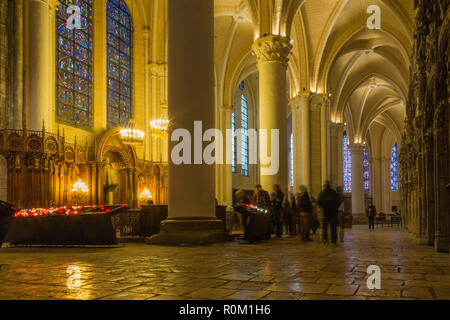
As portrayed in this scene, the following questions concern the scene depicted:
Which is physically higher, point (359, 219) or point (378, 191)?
point (378, 191)

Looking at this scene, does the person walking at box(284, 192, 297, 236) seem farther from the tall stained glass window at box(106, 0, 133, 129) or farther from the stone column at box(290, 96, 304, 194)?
the tall stained glass window at box(106, 0, 133, 129)

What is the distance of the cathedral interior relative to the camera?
9500 millimetres

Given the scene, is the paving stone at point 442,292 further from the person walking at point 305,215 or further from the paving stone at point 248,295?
the person walking at point 305,215

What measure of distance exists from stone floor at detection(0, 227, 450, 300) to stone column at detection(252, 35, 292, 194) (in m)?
8.97

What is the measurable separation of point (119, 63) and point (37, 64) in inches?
262

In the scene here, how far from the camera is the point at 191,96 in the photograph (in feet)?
31.5

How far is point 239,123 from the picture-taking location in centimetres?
3462

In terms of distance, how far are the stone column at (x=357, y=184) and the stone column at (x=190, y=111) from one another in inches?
1302

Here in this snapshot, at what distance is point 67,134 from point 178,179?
33.8 feet

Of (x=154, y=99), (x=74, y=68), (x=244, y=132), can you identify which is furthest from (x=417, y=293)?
(x=244, y=132)

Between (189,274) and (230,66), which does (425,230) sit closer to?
(189,274)

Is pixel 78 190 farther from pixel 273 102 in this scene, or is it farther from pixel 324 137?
pixel 324 137

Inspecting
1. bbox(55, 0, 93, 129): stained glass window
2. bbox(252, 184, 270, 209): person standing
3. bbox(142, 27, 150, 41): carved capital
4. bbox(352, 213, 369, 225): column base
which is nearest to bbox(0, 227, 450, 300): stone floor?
bbox(252, 184, 270, 209): person standing
